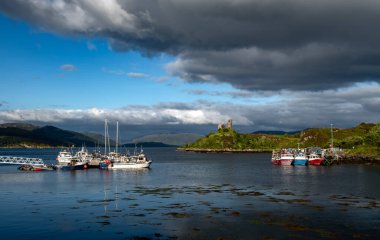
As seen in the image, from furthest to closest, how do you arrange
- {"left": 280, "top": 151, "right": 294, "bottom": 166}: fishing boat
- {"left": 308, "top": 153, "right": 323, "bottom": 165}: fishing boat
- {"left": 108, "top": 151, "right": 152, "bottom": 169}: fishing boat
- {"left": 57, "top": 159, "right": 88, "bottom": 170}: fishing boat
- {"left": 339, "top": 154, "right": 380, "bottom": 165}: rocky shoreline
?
{"left": 280, "top": 151, "right": 294, "bottom": 166}: fishing boat → {"left": 308, "top": 153, "right": 323, "bottom": 165}: fishing boat → {"left": 339, "top": 154, "right": 380, "bottom": 165}: rocky shoreline → {"left": 57, "top": 159, "right": 88, "bottom": 170}: fishing boat → {"left": 108, "top": 151, "right": 152, "bottom": 169}: fishing boat

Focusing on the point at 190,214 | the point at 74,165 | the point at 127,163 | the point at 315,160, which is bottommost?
the point at 190,214

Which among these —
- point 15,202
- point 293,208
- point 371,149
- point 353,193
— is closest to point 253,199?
point 293,208

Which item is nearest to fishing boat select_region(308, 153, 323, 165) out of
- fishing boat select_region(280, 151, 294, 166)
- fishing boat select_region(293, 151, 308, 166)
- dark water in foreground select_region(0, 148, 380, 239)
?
fishing boat select_region(293, 151, 308, 166)

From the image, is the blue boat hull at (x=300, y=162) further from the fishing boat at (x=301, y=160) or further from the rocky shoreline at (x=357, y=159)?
the rocky shoreline at (x=357, y=159)

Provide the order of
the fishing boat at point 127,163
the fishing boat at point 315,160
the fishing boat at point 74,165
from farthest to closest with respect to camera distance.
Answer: the fishing boat at point 315,160
the fishing boat at point 74,165
the fishing boat at point 127,163

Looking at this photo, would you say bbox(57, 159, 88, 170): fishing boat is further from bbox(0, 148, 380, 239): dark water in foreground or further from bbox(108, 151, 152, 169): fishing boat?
bbox(0, 148, 380, 239): dark water in foreground

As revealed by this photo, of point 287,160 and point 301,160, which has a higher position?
point 301,160

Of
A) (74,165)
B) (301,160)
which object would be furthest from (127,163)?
(301,160)

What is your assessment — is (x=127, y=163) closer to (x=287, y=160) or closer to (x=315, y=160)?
(x=287, y=160)

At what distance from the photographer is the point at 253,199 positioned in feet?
224

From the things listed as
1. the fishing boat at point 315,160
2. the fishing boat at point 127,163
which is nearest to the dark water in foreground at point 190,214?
the fishing boat at point 127,163

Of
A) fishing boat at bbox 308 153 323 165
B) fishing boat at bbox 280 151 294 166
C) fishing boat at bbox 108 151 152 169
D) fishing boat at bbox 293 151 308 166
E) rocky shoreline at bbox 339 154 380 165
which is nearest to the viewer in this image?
fishing boat at bbox 108 151 152 169

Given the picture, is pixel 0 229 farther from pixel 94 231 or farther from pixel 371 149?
pixel 371 149

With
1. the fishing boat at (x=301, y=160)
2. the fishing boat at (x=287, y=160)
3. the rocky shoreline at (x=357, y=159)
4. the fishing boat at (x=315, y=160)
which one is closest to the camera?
the rocky shoreline at (x=357, y=159)
